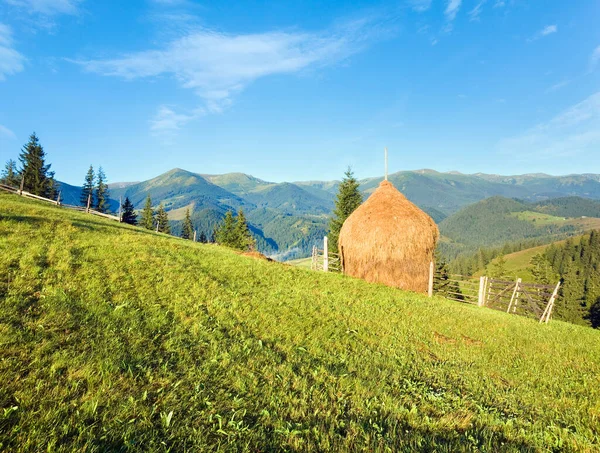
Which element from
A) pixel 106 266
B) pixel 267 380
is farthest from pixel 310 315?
pixel 106 266

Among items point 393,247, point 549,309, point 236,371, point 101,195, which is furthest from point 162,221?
point 236,371

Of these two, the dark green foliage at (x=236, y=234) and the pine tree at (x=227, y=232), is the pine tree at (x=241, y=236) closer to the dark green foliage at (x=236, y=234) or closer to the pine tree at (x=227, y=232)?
the dark green foliage at (x=236, y=234)

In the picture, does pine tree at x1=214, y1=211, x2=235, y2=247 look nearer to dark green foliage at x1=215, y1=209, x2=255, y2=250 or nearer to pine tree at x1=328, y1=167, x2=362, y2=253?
dark green foliage at x1=215, y1=209, x2=255, y2=250

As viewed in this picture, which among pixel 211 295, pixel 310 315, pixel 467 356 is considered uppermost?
pixel 211 295

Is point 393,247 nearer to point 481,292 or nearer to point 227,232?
point 481,292

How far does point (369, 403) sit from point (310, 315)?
4.84 m

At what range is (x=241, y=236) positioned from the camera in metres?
57.8

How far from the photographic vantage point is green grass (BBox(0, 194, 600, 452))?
139 inches

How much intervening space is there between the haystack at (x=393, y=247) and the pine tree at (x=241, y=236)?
38328 millimetres

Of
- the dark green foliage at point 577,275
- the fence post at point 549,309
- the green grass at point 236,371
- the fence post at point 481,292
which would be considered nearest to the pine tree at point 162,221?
the green grass at point 236,371

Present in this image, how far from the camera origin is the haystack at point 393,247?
62.7ft

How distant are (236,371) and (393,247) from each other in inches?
626

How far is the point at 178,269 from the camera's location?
34.4ft

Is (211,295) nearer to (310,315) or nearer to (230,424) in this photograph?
(310,315)
